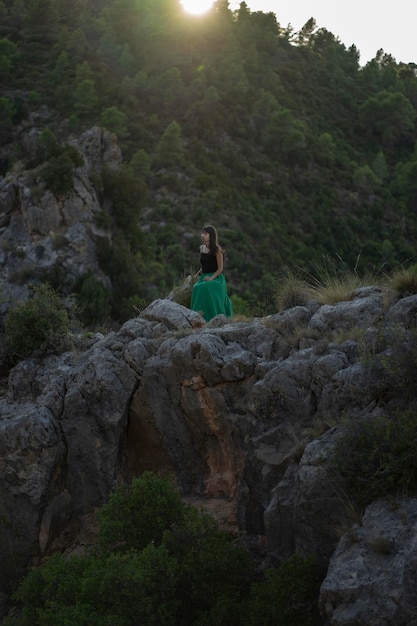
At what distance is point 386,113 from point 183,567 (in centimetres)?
5118

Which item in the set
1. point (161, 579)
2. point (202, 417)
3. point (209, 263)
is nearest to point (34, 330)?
point (209, 263)

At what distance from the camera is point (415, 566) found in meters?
5.10

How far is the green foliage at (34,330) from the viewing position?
10422 mm

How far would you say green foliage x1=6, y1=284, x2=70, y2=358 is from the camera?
10.4 m

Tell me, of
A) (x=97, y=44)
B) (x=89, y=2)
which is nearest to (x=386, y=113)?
(x=97, y=44)

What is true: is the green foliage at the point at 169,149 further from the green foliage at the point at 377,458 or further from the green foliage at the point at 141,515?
the green foliage at the point at 377,458

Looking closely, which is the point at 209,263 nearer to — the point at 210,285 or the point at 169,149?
the point at 210,285

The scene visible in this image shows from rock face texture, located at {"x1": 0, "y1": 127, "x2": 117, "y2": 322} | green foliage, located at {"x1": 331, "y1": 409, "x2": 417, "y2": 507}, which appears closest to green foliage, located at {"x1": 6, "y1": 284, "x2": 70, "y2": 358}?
green foliage, located at {"x1": 331, "y1": 409, "x2": 417, "y2": 507}

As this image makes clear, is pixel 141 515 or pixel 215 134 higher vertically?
pixel 141 515

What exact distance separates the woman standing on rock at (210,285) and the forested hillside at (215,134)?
1311 cm

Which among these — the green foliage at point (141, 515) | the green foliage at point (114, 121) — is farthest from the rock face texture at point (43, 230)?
the green foliage at point (114, 121)

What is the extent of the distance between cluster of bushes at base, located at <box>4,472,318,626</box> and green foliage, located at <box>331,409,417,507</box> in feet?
2.28

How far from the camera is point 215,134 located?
4469cm

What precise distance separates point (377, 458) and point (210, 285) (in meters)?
5.21
